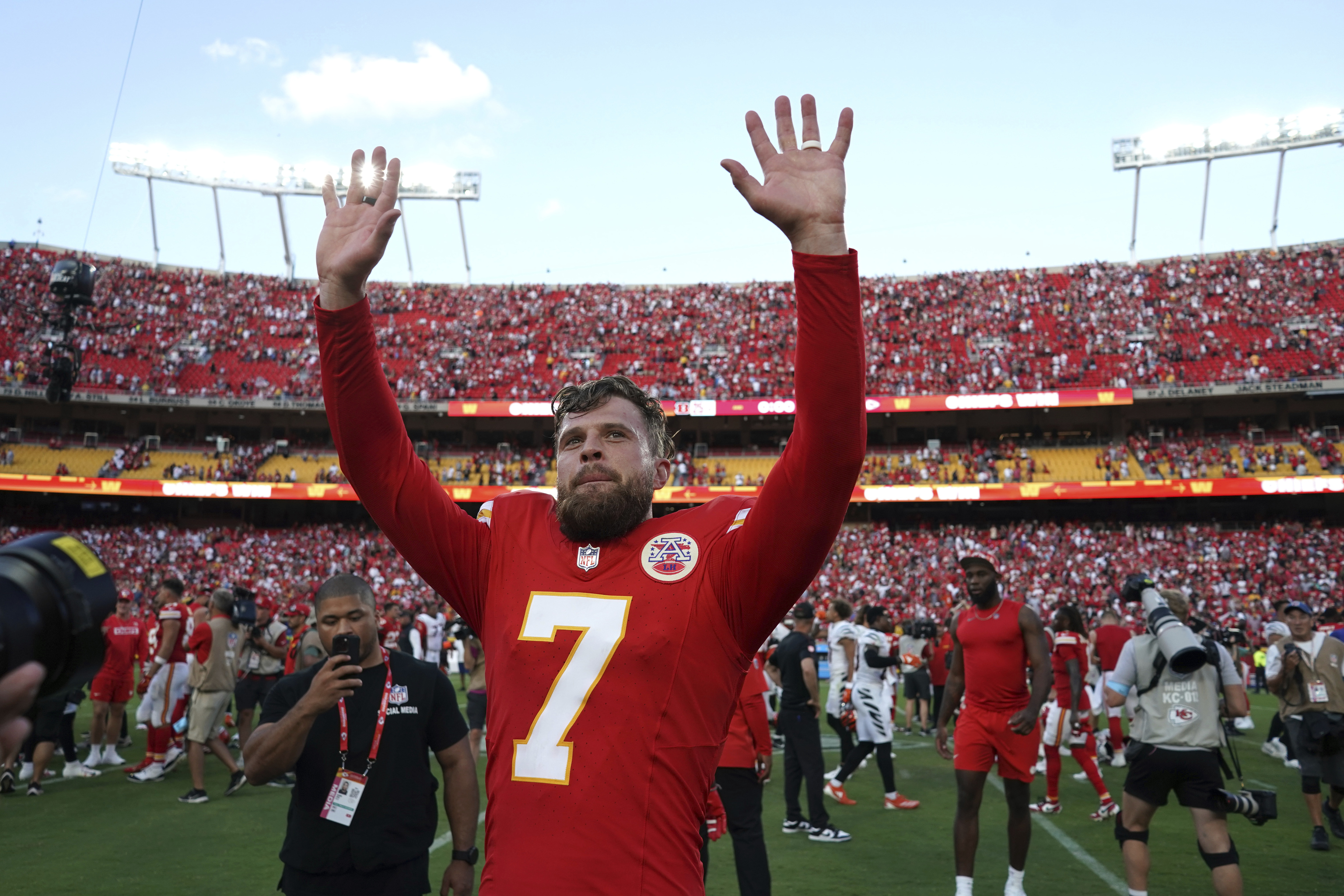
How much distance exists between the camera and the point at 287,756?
358 cm

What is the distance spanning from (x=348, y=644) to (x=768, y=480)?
2090 millimetres

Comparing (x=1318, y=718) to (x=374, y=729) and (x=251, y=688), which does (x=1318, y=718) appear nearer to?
(x=374, y=729)

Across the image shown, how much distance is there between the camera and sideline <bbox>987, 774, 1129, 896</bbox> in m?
6.98

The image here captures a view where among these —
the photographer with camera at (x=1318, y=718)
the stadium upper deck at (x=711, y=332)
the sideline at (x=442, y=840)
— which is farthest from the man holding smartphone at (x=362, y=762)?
the stadium upper deck at (x=711, y=332)

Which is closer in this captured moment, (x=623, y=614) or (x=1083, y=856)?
(x=623, y=614)

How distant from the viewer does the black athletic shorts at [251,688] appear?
435 inches

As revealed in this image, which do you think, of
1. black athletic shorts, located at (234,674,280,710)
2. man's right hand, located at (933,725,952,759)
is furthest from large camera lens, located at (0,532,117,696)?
black athletic shorts, located at (234,674,280,710)

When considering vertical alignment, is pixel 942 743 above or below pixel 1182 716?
below

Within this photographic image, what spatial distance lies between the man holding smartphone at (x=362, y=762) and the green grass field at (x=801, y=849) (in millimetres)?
3736

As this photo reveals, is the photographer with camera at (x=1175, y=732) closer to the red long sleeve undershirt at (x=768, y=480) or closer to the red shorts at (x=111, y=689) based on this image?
the red long sleeve undershirt at (x=768, y=480)

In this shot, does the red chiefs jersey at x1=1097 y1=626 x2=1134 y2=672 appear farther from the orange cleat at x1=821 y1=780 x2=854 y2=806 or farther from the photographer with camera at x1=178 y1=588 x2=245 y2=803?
the photographer with camera at x1=178 y1=588 x2=245 y2=803

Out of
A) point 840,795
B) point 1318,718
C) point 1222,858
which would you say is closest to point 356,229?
point 1222,858

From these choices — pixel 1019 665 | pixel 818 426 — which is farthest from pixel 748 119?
pixel 1019 665

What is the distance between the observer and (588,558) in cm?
224
